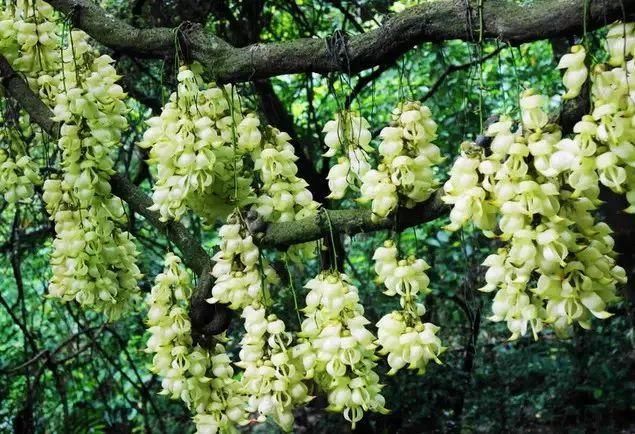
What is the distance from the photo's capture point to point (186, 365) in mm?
1740

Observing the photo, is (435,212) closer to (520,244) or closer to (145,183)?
(520,244)

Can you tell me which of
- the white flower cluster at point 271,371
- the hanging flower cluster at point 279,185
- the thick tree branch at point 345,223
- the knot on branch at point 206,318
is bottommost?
the white flower cluster at point 271,371

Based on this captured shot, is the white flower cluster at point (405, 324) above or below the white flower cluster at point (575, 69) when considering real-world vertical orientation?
below

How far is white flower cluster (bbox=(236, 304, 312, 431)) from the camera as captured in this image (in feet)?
4.71

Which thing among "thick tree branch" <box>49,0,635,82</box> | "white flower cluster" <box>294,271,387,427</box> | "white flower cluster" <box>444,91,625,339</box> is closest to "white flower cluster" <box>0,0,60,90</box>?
"thick tree branch" <box>49,0,635,82</box>

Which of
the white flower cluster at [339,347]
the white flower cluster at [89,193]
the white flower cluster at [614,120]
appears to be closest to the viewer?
the white flower cluster at [614,120]

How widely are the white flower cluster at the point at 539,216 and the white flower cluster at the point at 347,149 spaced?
0.33m

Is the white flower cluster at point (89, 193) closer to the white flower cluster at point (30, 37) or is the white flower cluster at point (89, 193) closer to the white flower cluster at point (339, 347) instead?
the white flower cluster at point (30, 37)

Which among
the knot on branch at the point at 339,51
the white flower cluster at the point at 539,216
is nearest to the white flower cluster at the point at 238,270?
the knot on branch at the point at 339,51

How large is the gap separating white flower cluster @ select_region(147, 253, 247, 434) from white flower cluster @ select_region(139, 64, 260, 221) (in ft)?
0.76

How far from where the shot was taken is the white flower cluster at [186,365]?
5.74 ft

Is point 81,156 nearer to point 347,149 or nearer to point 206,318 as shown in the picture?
point 206,318

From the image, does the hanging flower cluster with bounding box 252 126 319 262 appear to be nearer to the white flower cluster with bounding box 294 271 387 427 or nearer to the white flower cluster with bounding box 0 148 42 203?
the white flower cluster with bounding box 294 271 387 427

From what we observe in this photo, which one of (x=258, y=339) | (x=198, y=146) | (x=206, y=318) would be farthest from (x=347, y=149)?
(x=206, y=318)
